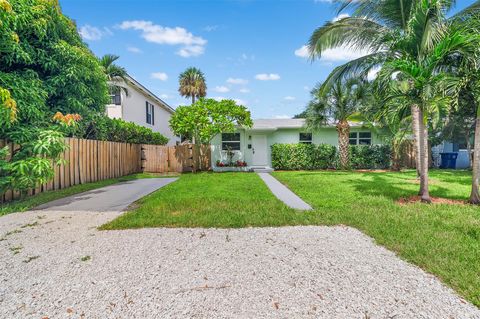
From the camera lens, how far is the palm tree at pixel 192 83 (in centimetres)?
2828

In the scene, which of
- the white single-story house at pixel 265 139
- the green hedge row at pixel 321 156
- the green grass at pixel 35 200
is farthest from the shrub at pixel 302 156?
the green grass at pixel 35 200

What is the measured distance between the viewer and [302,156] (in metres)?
16.7

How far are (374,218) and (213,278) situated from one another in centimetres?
379

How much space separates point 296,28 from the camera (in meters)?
13.5

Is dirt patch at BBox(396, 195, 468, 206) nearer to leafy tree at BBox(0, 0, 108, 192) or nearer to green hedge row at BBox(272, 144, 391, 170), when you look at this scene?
leafy tree at BBox(0, 0, 108, 192)

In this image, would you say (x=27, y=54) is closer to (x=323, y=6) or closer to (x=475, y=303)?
(x=475, y=303)

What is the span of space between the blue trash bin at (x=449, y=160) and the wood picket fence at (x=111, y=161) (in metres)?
17.2

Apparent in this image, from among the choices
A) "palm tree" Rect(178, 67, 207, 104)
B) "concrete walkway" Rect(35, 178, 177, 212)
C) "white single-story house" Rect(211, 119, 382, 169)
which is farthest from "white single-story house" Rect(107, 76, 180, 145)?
"concrete walkway" Rect(35, 178, 177, 212)

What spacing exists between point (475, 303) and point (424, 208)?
4139 millimetres

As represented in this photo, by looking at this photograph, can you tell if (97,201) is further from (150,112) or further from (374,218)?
(150,112)

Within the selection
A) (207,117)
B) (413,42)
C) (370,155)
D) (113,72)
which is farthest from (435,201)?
(113,72)

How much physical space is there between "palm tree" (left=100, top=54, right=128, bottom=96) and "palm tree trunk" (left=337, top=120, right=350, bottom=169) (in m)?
14.1

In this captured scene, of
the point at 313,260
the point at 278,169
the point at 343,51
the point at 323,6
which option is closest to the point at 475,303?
the point at 313,260

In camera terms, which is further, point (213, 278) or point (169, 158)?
point (169, 158)
